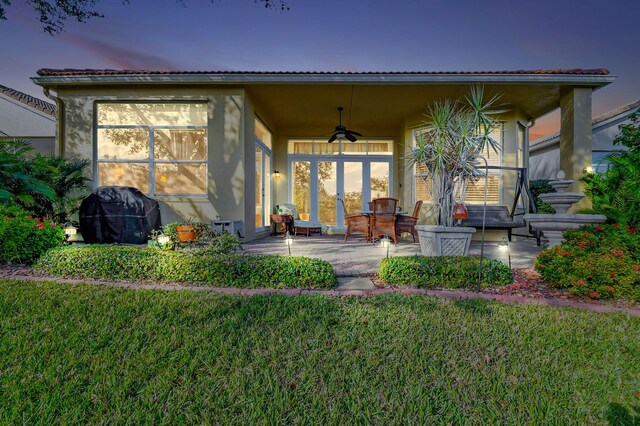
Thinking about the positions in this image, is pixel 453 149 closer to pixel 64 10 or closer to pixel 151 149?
pixel 151 149

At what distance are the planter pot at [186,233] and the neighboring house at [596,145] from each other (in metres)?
11.2

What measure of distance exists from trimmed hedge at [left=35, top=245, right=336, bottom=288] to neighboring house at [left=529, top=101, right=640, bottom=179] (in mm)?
10619

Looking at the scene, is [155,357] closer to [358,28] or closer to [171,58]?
[358,28]

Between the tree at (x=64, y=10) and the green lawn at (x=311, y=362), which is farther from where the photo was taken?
the tree at (x=64, y=10)

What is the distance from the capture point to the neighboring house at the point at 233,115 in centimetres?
606

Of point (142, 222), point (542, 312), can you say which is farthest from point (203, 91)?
point (542, 312)

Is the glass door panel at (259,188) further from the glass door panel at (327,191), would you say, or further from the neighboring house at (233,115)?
the glass door panel at (327,191)

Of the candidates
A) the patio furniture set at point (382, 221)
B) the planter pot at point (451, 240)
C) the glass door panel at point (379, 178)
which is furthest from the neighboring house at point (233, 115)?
the planter pot at point (451, 240)

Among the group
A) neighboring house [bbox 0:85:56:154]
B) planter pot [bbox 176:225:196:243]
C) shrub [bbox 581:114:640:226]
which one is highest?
neighboring house [bbox 0:85:56:154]

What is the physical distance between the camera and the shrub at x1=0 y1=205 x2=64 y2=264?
3.56 meters

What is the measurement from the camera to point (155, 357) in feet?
5.71

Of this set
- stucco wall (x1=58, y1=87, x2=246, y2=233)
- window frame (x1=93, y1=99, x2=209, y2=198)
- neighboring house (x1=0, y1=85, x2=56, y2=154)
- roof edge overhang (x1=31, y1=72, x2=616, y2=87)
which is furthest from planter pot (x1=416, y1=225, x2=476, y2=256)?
neighboring house (x1=0, y1=85, x2=56, y2=154)

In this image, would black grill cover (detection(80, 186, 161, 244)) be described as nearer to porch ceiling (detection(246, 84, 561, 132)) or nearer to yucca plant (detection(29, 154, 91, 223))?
yucca plant (detection(29, 154, 91, 223))

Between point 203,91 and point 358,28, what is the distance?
4.67 metres
